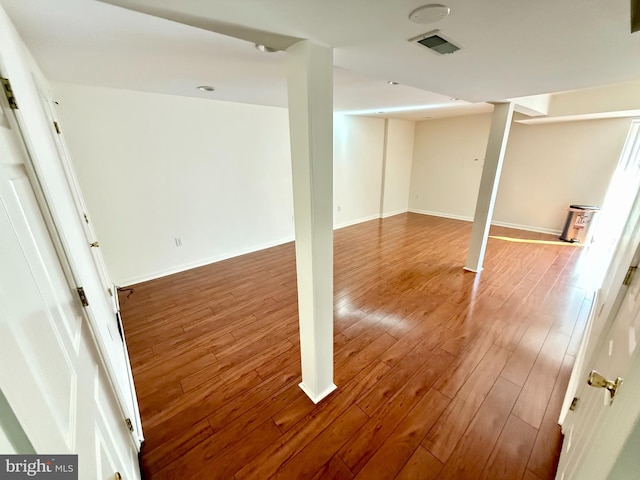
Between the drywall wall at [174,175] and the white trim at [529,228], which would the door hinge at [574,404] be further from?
the white trim at [529,228]

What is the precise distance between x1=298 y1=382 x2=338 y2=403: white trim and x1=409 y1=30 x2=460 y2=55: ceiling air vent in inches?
86.8

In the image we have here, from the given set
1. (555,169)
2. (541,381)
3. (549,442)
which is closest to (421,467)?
(549,442)

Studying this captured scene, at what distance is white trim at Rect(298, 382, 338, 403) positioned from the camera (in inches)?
67.4

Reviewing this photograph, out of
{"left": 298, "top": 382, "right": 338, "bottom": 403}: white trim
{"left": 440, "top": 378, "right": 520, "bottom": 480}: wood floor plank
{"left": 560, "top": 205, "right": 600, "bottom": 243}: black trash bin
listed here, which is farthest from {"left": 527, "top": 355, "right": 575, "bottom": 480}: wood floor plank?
{"left": 560, "top": 205, "right": 600, "bottom": 243}: black trash bin

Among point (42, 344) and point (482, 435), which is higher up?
point (42, 344)

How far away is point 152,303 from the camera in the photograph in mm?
2855

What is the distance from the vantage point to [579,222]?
4.52 meters

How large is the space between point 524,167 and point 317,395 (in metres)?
6.31

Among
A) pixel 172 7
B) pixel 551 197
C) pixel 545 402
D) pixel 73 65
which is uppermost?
pixel 73 65

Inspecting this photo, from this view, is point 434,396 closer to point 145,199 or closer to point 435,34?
point 435,34

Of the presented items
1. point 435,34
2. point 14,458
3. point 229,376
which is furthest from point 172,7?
point 229,376

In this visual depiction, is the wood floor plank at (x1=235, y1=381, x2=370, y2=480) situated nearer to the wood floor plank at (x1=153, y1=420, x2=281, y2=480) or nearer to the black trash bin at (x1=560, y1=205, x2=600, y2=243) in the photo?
the wood floor plank at (x1=153, y1=420, x2=281, y2=480)

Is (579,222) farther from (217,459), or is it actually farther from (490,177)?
(217,459)

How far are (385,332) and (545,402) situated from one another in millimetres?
1167
